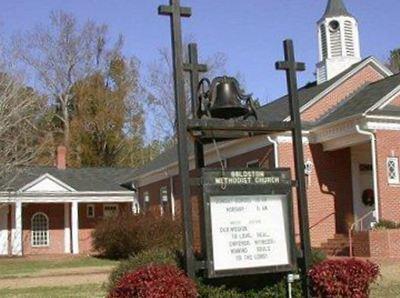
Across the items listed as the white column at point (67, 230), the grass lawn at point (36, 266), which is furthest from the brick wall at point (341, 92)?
the white column at point (67, 230)

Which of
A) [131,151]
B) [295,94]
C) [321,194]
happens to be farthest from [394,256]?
[131,151]

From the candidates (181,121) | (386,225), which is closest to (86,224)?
Answer: (386,225)

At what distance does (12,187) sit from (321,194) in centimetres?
1842

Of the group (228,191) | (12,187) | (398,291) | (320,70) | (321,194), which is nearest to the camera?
(228,191)

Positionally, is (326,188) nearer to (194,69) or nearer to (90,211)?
(194,69)

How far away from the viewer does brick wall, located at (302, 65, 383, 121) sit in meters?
25.7

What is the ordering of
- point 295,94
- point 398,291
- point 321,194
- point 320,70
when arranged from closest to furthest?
1. point 295,94
2. point 398,291
3. point 321,194
4. point 320,70

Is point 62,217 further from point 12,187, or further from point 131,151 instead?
point 131,151

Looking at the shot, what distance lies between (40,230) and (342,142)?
2108cm

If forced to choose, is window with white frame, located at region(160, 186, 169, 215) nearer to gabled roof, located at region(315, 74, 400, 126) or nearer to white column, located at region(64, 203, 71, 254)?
white column, located at region(64, 203, 71, 254)

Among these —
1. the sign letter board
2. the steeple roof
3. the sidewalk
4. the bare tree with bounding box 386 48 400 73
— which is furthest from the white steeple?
the bare tree with bounding box 386 48 400 73

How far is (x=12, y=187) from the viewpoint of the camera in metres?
35.7

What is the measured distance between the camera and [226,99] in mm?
8492

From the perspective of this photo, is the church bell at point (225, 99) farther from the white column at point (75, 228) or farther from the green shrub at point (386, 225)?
the white column at point (75, 228)
